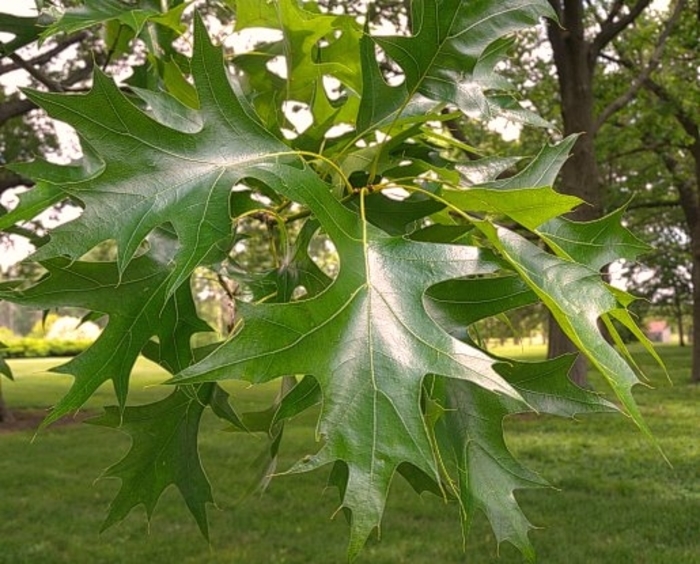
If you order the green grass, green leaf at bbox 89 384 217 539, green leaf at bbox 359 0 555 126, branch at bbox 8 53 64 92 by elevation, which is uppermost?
branch at bbox 8 53 64 92

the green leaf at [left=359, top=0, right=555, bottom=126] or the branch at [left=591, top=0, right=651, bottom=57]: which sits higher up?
the branch at [left=591, top=0, right=651, bottom=57]

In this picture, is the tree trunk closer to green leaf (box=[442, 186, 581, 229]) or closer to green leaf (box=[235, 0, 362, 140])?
green leaf (box=[235, 0, 362, 140])

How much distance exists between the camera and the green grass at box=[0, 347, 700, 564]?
190 inches

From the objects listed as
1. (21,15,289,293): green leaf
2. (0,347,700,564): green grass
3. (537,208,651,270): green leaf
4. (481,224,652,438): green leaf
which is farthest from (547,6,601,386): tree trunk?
(21,15,289,293): green leaf

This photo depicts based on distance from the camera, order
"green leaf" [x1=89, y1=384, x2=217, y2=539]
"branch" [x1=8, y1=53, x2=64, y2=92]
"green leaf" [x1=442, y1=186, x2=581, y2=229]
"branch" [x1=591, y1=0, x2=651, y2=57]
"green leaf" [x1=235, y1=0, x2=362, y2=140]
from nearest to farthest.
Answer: "green leaf" [x1=442, y1=186, x2=581, y2=229] → "green leaf" [x1=235, y1=0, x2=362, y2=140] → "green leaf" [x1=89, y1=384, x2=217, y2=539] → "branch" [x1=8, y1=53, x2=64, y2=92] → "branch" [x1=591, y1=0, x2=651, y2=57]

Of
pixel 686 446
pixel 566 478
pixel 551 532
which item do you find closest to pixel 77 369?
pixel 551 532

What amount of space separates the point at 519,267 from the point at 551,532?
Answer: 15.1 feet

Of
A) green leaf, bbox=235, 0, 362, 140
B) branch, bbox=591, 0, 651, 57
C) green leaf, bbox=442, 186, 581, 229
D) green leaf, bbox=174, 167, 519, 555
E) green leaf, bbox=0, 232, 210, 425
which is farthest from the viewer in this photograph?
branch, bbox=591, 0, 651, 57

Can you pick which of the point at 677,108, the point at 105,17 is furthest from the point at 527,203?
the point at 677,108

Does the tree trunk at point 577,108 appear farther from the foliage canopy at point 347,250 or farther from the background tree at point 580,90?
the foliage canopy at point 347,250

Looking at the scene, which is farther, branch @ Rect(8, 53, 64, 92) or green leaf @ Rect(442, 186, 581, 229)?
branch @ Rect(8, 53, 64, 92)

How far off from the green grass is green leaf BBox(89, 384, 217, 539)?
180 centimetres

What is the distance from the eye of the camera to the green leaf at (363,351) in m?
0.86

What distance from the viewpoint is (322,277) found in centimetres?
122
